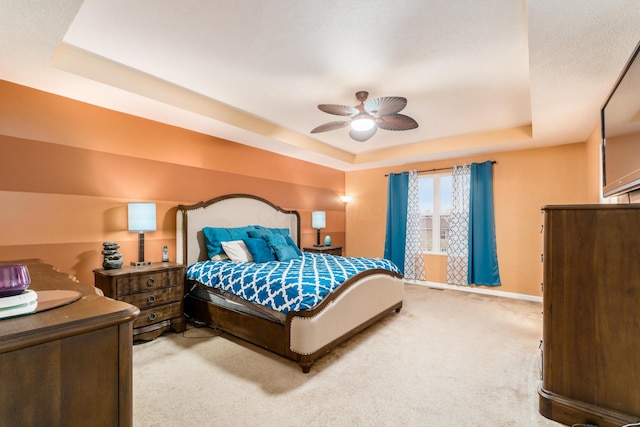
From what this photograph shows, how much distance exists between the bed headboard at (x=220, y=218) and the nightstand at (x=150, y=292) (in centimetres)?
47

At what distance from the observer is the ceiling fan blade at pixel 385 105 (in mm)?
2663

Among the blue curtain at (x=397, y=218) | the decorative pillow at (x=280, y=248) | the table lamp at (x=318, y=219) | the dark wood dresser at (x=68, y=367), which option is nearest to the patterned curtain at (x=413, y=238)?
the blue curtain at (x=397, y=218)

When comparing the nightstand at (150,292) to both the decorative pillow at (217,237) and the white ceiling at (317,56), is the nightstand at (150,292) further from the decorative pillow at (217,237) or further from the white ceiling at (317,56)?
the white ceiling at (317,56)

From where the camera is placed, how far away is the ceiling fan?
275 cm

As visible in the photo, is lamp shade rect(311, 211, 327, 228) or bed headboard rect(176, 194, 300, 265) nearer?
bed headboard rect(176, 194, 300, 265)

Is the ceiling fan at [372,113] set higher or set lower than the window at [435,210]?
higher

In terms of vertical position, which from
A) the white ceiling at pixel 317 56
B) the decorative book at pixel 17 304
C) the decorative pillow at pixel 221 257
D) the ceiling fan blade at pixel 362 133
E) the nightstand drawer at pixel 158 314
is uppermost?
the white ceiling at pixel 317 56

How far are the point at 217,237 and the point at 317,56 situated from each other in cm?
240

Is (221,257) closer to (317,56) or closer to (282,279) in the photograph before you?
(282,279)

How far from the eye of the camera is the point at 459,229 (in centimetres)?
516

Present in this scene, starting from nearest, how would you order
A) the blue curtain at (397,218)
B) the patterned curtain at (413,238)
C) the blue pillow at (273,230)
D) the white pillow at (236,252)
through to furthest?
the white pillow at (236,252), the blue pillow at (273,230), the patterned curtain at (413,238), the blue curtain at (397,218)

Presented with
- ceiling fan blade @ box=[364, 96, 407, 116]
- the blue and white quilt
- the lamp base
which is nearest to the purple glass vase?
the blue and white quilt

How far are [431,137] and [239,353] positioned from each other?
13.6 feet

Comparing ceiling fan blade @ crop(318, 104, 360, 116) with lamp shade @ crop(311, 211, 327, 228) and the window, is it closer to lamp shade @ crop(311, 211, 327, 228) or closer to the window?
lamp shade @ crop(311, 211, 327, 228)
